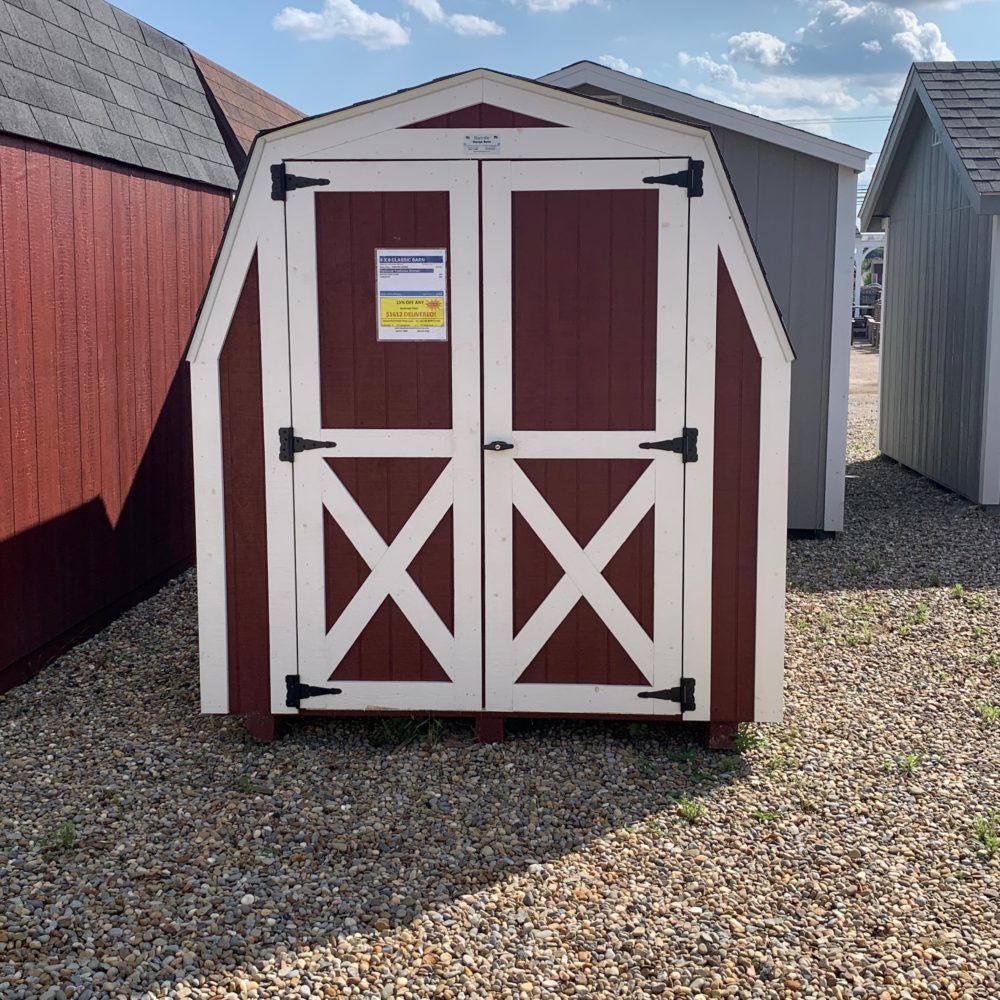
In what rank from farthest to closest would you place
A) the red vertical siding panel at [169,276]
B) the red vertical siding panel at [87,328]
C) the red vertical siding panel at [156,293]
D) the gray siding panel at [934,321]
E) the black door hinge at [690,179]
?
the gray siding panel at [934,321], the red vertical siding panel at [169,276], the red vertical siding panel at [156,293], the red vertical siding panel at [87,328], the black door hinge at [690,179]

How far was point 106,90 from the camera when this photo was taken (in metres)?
7.18

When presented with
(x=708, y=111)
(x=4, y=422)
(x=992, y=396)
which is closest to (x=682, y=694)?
(x=4, y=422)

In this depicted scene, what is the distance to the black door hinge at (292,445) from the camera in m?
4.75

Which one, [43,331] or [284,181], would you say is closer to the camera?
[284,181]

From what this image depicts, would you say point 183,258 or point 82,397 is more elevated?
point 183,258

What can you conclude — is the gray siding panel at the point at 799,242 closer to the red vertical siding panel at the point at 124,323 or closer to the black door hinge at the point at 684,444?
the red vertical siding panel at the point at 124,323

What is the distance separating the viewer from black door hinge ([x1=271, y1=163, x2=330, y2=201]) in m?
4.62

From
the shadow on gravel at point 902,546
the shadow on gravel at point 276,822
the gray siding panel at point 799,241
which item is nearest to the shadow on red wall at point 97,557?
the shadow on gravel at point 276,822

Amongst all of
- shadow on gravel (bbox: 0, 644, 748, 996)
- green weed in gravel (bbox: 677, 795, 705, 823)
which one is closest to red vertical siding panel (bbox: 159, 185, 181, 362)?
shadow on gravel (bbox: 0, 644, 748, 996)

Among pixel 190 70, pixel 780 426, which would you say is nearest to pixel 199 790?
pixel 780 426

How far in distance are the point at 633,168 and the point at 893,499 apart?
7.00m

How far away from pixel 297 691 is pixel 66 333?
2607 mm

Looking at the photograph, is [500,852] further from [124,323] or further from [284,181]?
[124,323]

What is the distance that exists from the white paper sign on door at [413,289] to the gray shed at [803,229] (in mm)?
4788
